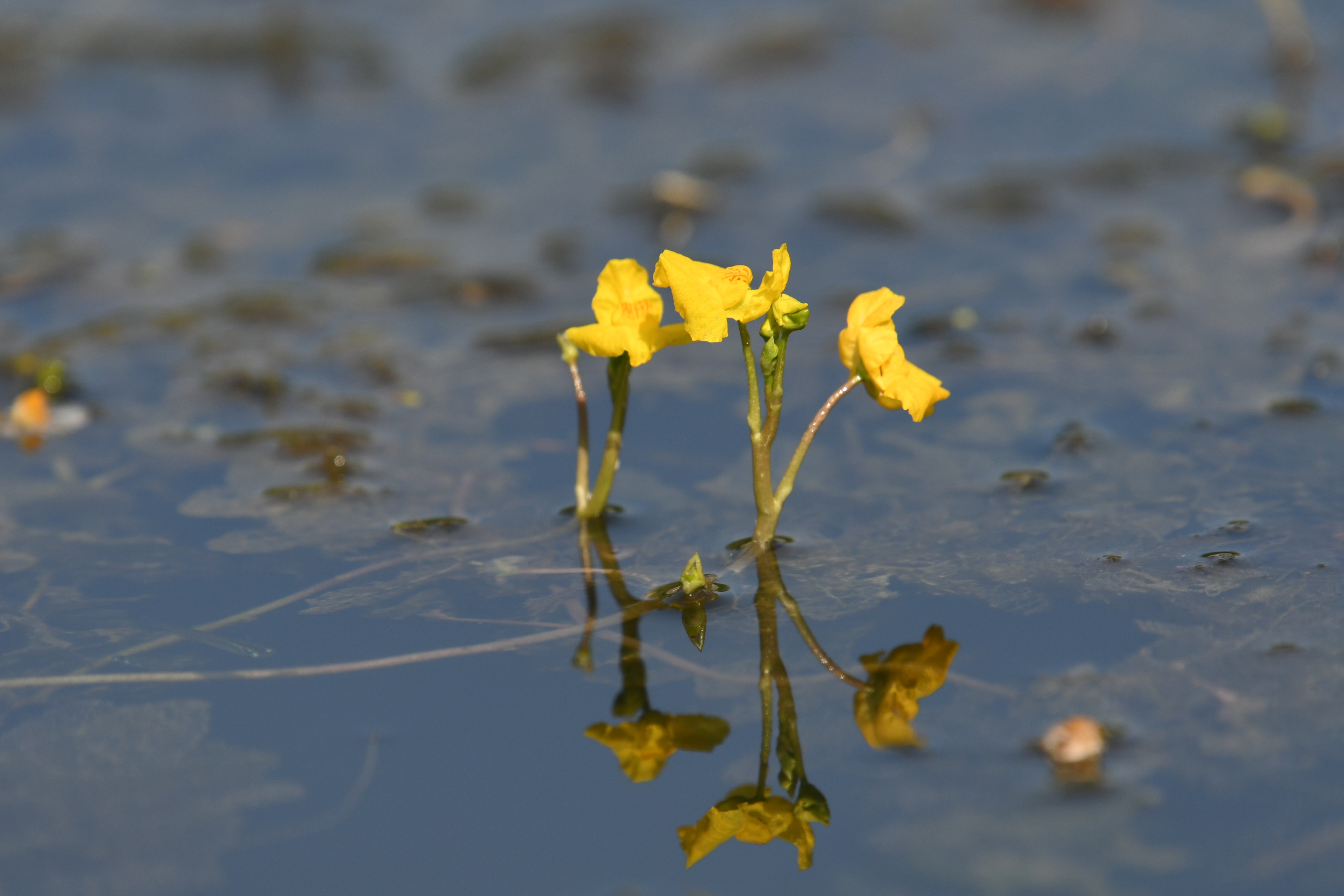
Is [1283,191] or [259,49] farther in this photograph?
[259,49]

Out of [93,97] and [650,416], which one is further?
[93,97]

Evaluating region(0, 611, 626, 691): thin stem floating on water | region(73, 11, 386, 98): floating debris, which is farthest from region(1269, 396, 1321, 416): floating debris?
region(73, 11, 386, 98): floating debris

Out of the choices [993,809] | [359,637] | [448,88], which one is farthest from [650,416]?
[448,88]

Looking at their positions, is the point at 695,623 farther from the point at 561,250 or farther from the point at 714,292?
the point at 561,250

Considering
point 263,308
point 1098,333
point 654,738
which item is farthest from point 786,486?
point 263,308

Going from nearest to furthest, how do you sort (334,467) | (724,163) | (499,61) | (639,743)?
(639,743) < (334,467) < (724,163) < (499,61)

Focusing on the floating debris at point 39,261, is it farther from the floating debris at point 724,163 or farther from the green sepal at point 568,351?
the green sepal at point 568,351

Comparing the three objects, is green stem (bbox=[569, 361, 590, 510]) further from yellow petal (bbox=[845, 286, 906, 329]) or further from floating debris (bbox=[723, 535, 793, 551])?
yellow petal (bbox=[845, 286, 906, 329])

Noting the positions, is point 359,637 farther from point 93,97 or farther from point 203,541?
point 93,97
